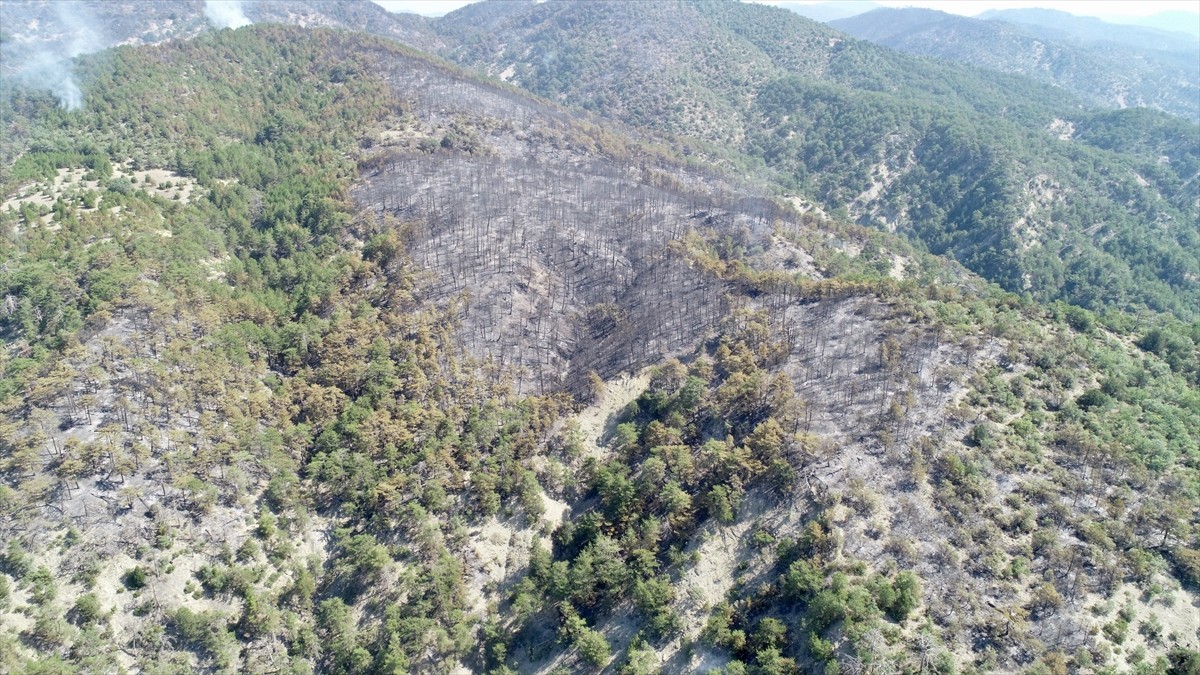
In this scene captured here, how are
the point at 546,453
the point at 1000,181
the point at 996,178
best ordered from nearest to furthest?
1. the point at 546,453
2. the point at 1000,181
3. the point at 996,178

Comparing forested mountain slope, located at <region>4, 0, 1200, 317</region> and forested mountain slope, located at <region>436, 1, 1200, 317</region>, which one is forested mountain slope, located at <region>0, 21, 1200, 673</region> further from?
forested mountain slope, located at <region>4, 0, 1200, 317</region>

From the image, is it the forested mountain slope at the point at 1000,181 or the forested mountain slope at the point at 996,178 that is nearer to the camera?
the forested mountain slope at the point at 1000,181

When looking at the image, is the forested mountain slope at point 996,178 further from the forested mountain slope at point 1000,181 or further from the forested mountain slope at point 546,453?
the forested mountain slope at point 546,453

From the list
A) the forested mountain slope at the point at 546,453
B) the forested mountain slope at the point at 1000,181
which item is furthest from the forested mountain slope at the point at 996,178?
the forested mountain slope at the point at 546,453

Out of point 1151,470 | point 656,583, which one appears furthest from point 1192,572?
point 656,583

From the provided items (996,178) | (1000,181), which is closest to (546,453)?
(1000,181)

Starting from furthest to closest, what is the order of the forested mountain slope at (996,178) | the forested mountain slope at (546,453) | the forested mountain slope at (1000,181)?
1. the forested mountain slope at (996,178)
2. the forested mountain slope at (1000,181)
3. the forested mountain slope at (546,453)

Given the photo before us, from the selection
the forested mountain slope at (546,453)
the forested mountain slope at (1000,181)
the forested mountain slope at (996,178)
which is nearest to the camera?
the forested mountain slope at (546,453)

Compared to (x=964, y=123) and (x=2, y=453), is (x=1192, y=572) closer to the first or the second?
(x=2, y=453)

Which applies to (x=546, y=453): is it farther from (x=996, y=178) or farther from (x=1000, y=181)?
(x=996, y=178)
